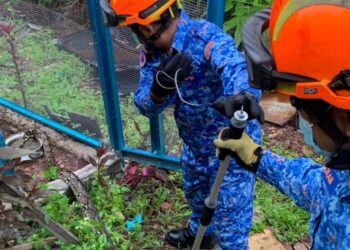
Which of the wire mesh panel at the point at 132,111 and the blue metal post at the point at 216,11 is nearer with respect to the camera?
the blue metal post at the point at 216,11

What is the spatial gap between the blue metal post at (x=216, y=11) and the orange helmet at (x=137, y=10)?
0.42m

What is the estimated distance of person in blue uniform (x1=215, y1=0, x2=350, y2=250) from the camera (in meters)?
1.26

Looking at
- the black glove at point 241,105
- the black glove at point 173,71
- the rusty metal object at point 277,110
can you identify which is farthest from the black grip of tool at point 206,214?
the rusty metal object at point 277,110

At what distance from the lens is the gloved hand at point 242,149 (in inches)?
70.8

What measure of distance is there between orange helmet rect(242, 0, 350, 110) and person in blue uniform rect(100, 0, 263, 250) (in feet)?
2.40

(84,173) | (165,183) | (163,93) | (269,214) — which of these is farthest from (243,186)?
(84,173)

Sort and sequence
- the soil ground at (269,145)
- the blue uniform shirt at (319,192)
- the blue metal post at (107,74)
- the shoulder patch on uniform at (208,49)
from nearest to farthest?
the blue uniform shirt at (319,192) < the shoulder patch on uniform at (208,49) < the blue metal post at (107,74) < the soil ground at (269,145)

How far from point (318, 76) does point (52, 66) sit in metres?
3.23

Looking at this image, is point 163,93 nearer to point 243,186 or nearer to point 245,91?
point 245,91

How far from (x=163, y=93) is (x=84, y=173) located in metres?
1.53

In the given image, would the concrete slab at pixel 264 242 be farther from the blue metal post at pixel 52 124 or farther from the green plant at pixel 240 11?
the green plant at pixel 240 11

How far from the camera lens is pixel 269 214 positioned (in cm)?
357

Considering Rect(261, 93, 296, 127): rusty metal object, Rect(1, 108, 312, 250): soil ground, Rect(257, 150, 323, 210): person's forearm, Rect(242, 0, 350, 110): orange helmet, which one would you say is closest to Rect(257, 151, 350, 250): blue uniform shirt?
Rect(257, 150, 323, 210): person's forearm

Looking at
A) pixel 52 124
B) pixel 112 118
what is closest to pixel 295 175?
pixel 112 118
